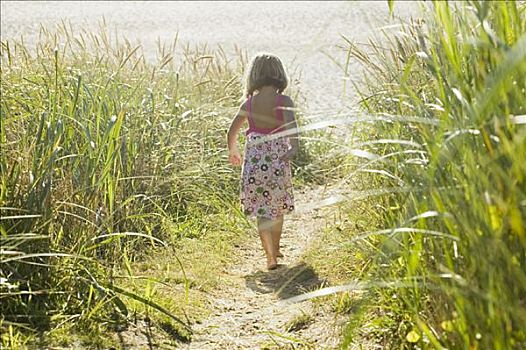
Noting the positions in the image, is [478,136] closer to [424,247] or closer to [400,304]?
[424,247]

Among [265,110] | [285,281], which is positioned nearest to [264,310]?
[285,281]

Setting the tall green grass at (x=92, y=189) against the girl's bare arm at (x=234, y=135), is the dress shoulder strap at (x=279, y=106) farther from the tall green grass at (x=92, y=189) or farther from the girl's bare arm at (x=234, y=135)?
the tall green grass at (x=92, y=189)

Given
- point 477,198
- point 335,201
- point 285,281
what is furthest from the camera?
point 285,281

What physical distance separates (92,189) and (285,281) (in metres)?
1.12

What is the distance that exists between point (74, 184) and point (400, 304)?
164 cm

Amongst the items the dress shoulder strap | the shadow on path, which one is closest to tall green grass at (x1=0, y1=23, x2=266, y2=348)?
the shadow on path

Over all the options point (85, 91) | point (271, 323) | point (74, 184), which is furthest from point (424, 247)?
point (85, 91)

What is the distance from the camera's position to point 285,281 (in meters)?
5.14

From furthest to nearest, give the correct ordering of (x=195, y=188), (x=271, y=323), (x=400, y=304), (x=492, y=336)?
(x=195, y=188) < (x=271, y=323) < (x=400, y=304) < (x=492, y=336)

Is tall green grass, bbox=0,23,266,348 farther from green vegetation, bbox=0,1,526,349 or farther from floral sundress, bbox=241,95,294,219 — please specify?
floral sundress, bbox=241,95,294,219

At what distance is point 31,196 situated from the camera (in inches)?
158

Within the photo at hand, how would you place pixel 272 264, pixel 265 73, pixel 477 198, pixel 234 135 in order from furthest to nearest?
pixel 234 135 → pixel 265 73 → pixel 272 264 → pixel 477 198

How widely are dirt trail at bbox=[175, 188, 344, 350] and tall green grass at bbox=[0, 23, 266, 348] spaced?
0.56 feet

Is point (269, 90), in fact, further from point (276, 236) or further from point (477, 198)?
point (477, 198)
